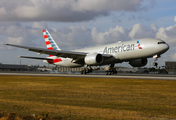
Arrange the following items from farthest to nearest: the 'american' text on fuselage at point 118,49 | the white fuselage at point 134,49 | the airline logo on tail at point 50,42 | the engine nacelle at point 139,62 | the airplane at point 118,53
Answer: the airline logo on tail at point 50,42
the engine nacelle at point 139,62
the 'american' text on fuselage at point 118,49
the airplane at point 118,53
the white fuselage at point 134,49

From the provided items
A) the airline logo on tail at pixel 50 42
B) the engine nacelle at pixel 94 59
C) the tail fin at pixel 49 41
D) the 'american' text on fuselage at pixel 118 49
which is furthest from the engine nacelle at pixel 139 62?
the tail fin at pixel 49 41

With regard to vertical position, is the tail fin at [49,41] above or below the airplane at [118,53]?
above

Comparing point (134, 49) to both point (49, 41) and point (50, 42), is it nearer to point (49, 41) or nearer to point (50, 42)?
point (50, 42)

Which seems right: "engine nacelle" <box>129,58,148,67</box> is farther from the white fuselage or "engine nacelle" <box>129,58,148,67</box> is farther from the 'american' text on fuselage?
the 'american' text on fuselage

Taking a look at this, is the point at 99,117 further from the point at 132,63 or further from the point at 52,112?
the point at 132,63

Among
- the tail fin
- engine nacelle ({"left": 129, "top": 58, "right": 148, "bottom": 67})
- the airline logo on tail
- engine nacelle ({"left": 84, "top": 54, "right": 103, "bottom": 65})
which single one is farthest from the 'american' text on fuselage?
the tail fin

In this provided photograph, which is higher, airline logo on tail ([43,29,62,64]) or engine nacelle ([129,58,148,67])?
airline logo on tail ([43,29,62,64])

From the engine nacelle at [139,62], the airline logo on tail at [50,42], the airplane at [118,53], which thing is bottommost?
the engine nacelle at [139,62]

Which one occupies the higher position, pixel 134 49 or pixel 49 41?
pixel 49 41

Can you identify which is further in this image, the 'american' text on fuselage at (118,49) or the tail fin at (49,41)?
the tail fin at (49,41)

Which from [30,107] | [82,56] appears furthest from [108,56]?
[30,107]

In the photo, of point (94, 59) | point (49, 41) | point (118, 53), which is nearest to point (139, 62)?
point (118, 53)

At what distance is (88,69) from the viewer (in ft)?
144

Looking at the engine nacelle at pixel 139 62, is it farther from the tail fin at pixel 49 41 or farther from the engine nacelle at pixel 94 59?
the tail fin at pixel 49 41
